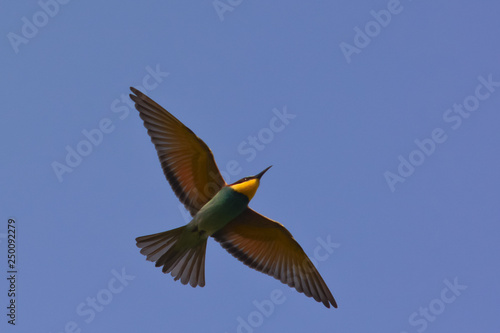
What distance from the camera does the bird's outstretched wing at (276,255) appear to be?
11.6 m

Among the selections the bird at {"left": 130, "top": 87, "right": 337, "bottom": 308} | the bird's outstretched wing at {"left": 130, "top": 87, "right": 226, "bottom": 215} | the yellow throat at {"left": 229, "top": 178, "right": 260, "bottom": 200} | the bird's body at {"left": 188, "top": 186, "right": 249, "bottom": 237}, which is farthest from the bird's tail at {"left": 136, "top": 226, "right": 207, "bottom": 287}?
the yellow throat at {"left": 229, "top": 178, "right": 260, "bottom": 200}

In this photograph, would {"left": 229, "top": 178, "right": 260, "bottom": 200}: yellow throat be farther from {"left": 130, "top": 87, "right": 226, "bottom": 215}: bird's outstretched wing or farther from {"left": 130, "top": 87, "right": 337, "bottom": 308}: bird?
{"left": 130, "top": 87, "right": 226, "bottom": 215}: bird's outstretched wing

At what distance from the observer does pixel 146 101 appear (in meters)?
11.2

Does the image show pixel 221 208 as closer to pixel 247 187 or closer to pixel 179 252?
pixel 247 187

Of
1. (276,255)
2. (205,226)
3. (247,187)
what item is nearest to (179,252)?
(205,226)

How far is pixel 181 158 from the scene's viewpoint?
1120cm

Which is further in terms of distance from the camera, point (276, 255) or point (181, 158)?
point (276, 255)

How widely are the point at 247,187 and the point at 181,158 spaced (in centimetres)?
116

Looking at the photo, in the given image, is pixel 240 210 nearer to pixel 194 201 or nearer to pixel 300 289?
pixel 194 201

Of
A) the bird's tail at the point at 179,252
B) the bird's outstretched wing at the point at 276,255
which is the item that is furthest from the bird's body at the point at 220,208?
the bird's outstretched wing at the point at 276,255

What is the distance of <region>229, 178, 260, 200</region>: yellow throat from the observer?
10.9 meters

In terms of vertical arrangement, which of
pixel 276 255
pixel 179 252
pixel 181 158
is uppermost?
pixel 181 158

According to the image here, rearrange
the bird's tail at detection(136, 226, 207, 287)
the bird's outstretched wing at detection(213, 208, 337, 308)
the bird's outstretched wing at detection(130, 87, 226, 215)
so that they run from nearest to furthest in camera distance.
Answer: the bird's tail at detection(136, 226, 207, 287), the bird's outstretched wing at detection(130, 87, 226, 215), the bird's outstretched wing at detection(213, 208, 337, 308)

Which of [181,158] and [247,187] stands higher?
[181,158]
